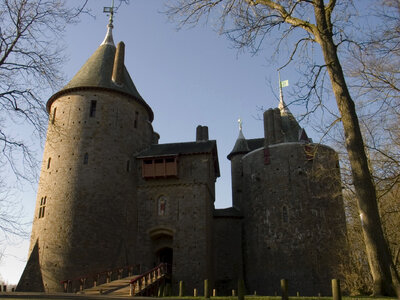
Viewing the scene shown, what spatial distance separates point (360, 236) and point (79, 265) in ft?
52.0

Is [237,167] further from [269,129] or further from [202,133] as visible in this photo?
[202,133]

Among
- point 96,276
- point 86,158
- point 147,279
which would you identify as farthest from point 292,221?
point 86,158

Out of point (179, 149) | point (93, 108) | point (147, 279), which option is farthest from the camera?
point (179, 149)

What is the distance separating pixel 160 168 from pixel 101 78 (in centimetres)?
764

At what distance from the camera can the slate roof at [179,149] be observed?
25.5 meters

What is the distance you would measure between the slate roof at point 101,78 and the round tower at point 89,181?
0.07m

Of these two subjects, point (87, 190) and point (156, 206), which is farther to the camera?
point (156, 206)

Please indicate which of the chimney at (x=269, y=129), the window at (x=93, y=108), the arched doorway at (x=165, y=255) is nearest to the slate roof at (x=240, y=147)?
the chimney at (x=269, y=129)

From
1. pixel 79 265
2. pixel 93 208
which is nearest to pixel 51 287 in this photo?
pixel 79 265

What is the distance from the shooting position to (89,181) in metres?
23.3

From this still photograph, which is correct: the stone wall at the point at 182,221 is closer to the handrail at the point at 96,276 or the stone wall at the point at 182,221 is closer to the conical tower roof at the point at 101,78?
the handrail at the point at 96,276

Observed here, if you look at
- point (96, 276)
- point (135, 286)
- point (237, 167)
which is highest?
point (237, 167)

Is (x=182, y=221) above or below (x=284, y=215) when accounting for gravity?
below

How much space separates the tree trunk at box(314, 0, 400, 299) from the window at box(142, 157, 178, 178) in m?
16.3
